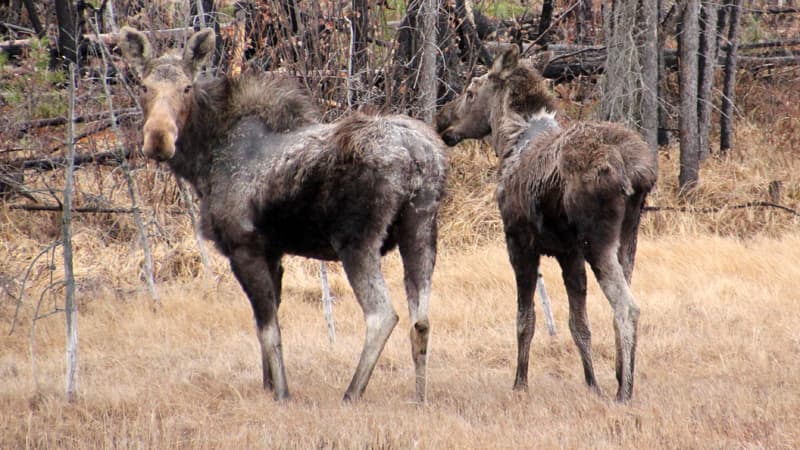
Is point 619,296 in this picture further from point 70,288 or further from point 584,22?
point 584,22

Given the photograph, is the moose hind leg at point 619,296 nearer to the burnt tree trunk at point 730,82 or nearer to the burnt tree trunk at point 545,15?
the burnt tree trunk at point 730,82

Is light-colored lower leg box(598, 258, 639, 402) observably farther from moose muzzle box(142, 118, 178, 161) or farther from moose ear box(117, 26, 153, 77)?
moose ear box(117, 26, 153, 77)

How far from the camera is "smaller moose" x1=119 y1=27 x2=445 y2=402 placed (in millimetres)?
6891

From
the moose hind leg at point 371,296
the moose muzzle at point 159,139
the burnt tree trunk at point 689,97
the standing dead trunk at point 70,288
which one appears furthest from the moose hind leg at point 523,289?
the burnt tree trunk at point 689,97

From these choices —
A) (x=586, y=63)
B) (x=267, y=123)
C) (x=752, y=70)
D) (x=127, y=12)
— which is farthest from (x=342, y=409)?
(x=752, y=70)

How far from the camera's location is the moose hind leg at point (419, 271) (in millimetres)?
7156

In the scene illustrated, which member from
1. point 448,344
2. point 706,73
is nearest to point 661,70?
point 706,73

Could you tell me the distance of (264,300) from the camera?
720 centimetres

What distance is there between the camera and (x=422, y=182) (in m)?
7.07

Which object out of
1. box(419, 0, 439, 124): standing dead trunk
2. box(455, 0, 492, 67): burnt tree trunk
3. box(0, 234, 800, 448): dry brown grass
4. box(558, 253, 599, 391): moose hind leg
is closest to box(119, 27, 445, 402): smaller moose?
box(0, 234, 800, 448): dry brown grass

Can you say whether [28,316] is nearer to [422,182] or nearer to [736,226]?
[422,182]

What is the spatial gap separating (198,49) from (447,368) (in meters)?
3.48

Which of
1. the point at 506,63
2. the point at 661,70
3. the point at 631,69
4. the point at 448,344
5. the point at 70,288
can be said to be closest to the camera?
the point at 70,288

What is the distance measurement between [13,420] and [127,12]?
9352mm
